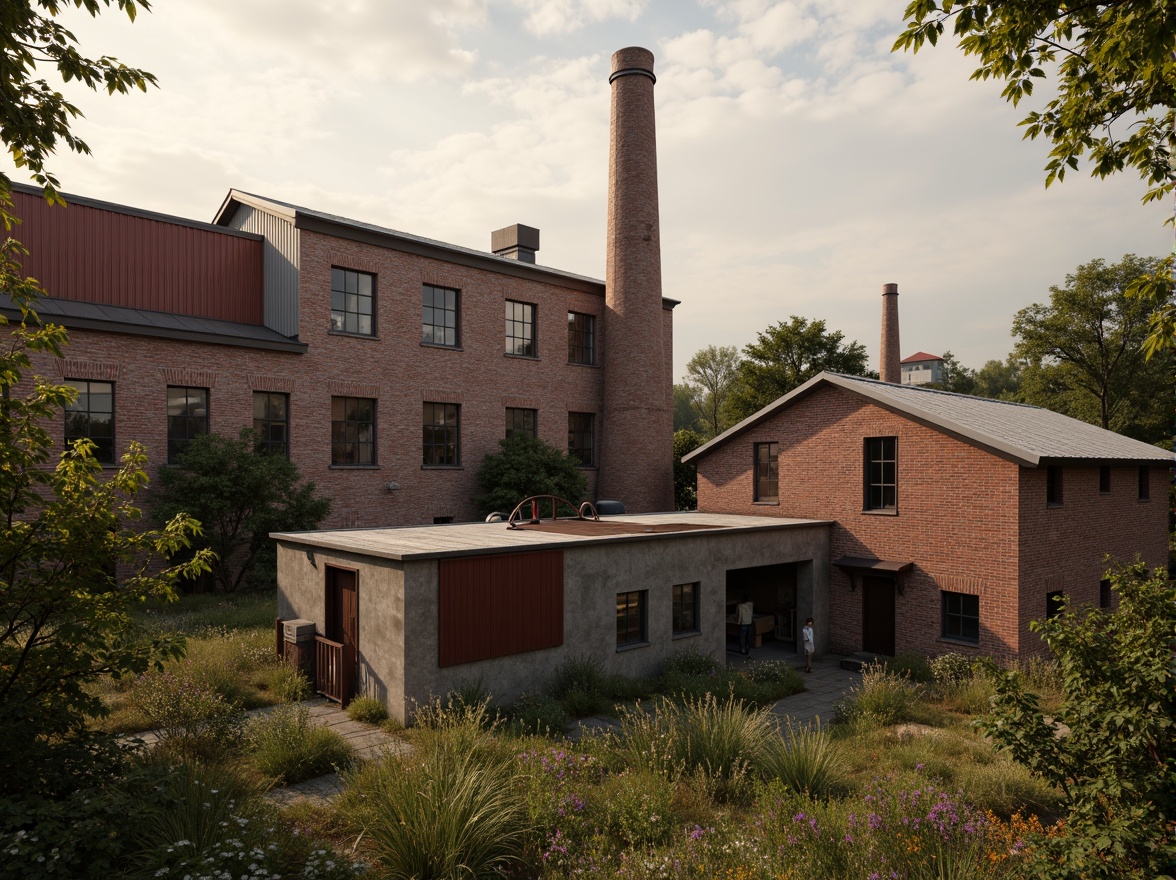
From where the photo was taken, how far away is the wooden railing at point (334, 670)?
42.1 feet

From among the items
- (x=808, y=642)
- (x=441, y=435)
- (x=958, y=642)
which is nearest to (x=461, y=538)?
(x=808, y=642)

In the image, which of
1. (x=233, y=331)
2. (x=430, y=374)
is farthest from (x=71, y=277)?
(x=430, y=374)

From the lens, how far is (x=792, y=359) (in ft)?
136

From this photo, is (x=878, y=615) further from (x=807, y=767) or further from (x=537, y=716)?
(x=807, y=767)

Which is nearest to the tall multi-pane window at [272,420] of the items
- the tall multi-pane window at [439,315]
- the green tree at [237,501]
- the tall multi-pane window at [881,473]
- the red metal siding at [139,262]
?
the green tree at [237,501]

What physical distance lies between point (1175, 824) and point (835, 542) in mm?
15030

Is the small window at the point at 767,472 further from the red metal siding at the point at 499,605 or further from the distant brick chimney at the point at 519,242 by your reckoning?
the distant brick chimney at the point at 519,242

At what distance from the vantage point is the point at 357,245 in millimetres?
24672

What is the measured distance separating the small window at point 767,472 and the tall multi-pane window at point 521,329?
1112 centimetres

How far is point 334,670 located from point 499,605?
3.20 metres

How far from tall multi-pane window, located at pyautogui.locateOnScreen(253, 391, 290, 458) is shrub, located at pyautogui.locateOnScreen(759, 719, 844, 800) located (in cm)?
1796

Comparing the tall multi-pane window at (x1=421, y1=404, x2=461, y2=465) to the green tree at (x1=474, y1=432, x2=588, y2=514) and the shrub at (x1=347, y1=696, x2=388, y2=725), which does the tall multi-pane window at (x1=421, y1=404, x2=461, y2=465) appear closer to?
the green tree at (x1=474, y1=432, x2=588, y2=514)

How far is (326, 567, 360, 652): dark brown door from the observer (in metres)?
13.2

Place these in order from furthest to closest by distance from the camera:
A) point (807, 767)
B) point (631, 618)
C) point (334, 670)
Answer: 1. point (631, 618)
2. point (334, 670)
3. point (807, 767)
